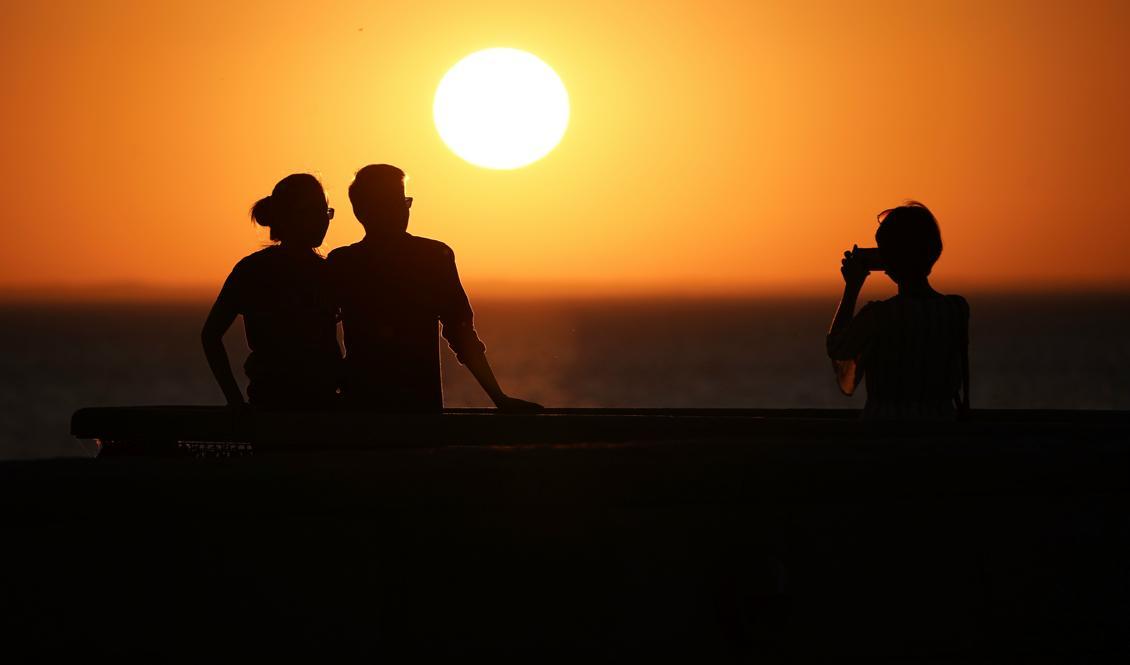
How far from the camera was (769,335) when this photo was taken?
5502 inches

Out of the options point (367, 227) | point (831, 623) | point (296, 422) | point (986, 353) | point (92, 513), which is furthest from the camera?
point (986, 353)

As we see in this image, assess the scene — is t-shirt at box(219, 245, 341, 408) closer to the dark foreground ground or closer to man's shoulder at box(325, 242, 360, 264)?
man's shoulder at box(325, 242, 360, 264)

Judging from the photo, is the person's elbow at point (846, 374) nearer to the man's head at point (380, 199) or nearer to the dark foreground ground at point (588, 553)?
the dark foreground ground at point (588, 553)

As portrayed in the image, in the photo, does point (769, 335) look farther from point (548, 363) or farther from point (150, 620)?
point (150, 620)

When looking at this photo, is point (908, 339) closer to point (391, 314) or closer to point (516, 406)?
point (516, 406)

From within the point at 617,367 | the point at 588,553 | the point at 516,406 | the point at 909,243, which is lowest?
the point at 588,553

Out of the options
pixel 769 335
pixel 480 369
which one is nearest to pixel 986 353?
pixel 769 335

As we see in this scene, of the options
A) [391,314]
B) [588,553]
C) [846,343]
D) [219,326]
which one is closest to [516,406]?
[391,314]

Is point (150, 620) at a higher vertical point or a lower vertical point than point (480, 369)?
lower

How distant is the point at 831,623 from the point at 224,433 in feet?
6.71

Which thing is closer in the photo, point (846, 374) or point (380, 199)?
point (846, 374)

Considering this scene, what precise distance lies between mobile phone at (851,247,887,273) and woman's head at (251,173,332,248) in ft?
6.45

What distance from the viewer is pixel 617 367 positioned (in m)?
103

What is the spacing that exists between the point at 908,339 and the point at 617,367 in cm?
9848
